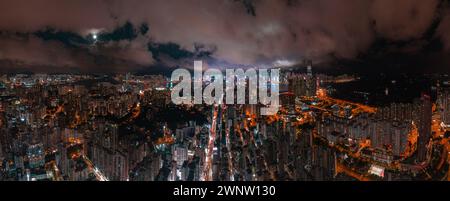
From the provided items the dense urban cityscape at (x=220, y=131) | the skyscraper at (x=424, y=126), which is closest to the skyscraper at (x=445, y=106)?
the dense urban cityscape at (x=220, y=131)

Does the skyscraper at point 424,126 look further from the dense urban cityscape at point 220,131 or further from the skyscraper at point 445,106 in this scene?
the skyscraper at point 445,106

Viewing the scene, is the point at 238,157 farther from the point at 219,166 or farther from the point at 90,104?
the point at 90,104

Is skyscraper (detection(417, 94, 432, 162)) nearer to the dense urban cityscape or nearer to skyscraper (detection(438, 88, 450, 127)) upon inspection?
the dense urban cityscape

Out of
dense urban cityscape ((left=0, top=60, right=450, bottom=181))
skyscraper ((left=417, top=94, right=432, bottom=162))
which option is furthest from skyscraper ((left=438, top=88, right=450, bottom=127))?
skyscraper ((left=417, top=94, right=432, bottom=162))

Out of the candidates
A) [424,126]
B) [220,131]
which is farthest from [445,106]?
[220,131]

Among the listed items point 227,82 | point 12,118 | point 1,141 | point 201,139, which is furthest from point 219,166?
point 12,118

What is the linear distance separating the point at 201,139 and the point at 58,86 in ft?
9.85

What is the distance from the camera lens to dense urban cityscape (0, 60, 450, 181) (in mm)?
2906

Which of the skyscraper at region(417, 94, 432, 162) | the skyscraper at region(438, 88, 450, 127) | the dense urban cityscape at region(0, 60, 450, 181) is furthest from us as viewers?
the skyscraper at region(438, 88, 450, 127)

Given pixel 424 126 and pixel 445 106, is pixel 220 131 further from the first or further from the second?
pixel 445 106

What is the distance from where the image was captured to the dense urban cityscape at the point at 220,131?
291 cm

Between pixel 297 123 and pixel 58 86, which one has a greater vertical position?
pixel 58 86

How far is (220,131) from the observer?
423 cm
